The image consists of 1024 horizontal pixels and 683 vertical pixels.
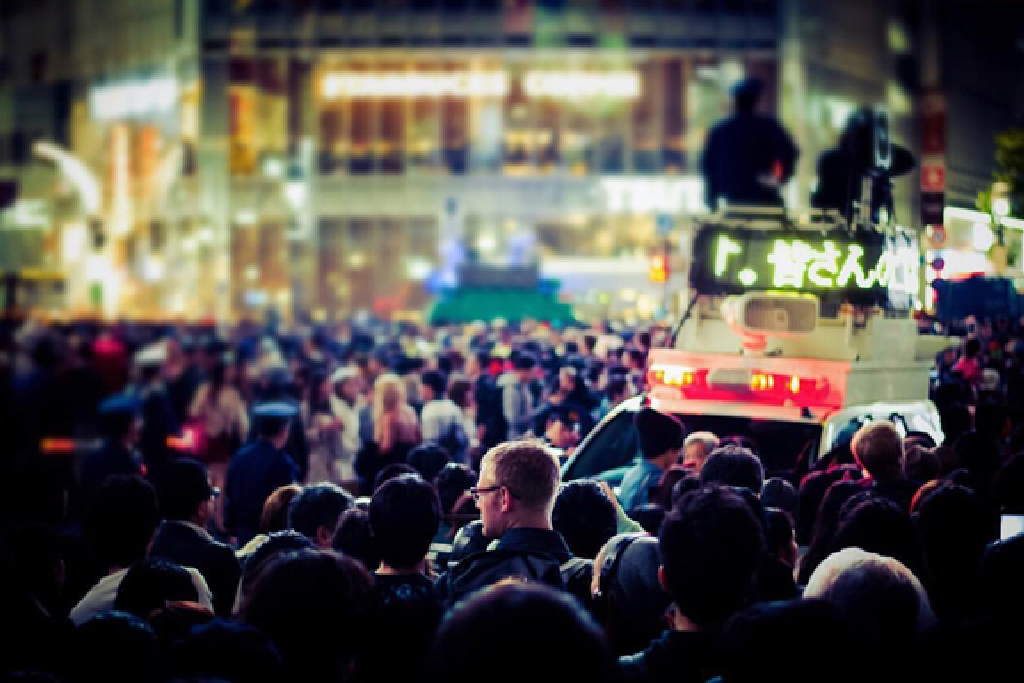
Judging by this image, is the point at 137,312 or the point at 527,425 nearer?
the point at 527,425

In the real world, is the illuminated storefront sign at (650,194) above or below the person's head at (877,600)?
above

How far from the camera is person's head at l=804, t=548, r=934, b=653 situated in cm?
455

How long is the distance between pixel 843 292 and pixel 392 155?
160 ft

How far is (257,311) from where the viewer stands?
5778 cm

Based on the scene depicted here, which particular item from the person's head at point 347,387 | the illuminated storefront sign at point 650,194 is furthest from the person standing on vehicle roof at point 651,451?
the illuminated storefront sign at point 650,194

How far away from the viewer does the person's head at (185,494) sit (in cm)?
694

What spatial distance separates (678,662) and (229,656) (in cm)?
129

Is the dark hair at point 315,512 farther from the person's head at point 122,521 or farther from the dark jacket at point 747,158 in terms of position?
the dark jacket at point 747,158

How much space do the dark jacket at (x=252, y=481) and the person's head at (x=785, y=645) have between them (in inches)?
270

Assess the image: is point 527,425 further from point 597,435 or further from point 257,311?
point 257,311

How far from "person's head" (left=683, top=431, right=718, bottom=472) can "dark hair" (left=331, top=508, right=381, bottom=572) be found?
344 centimetres

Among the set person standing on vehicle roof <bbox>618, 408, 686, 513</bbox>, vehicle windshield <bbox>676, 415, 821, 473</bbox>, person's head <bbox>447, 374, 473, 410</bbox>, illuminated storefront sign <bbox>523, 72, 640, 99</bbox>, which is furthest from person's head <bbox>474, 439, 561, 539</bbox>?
illuminated storefront sign <bbox>523, 72, 640, 99</bbox>

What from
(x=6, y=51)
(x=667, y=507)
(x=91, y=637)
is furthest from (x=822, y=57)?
(x=91, y=637)

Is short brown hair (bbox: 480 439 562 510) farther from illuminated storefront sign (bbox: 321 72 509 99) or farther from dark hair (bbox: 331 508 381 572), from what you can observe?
illuminated storefront sign (bbox: 321 72 509 99)
